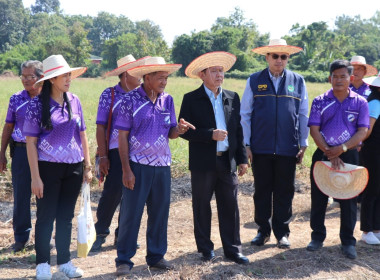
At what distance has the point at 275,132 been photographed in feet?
16.3

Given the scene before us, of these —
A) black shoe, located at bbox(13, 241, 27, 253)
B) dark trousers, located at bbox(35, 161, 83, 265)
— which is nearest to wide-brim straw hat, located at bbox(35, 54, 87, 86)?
dark trousers, located at bbox(35, 161, 83, 265)

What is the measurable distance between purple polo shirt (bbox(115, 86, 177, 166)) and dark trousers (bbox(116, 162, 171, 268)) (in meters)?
0.10

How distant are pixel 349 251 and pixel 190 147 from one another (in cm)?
195

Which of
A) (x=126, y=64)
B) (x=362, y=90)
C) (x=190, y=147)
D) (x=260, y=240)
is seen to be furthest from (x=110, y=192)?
(x=362, y=90)

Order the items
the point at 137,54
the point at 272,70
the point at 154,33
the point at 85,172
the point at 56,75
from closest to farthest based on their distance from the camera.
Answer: the point at 56,75
the point at 85,172
the point at 272,70
the point at 137,54
the point at 154,33

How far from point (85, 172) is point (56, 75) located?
3.00 ft

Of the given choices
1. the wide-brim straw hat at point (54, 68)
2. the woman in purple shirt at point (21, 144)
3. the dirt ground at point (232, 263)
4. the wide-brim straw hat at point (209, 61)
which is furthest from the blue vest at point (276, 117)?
the woman in purple shirt at point (21, 144)

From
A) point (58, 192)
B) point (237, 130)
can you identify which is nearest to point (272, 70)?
point (237, 130)

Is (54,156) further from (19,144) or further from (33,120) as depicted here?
(19,144)

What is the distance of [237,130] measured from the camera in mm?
4672

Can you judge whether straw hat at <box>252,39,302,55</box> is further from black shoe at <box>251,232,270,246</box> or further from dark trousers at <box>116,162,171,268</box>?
black shoe at <box>251,232,270,246</box>

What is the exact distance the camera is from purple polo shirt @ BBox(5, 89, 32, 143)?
16.1 feet

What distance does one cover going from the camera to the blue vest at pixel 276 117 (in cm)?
498

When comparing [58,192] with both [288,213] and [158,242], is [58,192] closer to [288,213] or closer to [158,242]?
[158,242]
